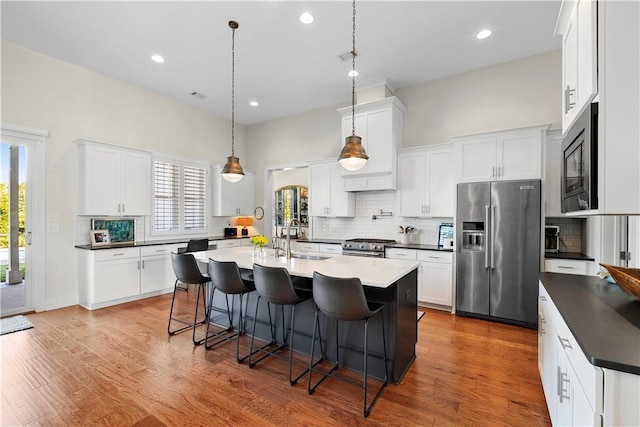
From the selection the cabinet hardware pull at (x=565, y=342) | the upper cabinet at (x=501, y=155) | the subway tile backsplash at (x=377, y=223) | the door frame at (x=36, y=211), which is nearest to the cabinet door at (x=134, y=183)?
the door frame at (x=36, y=211)

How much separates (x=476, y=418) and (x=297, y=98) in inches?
209

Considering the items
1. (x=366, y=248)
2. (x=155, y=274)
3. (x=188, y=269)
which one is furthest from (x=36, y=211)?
(x=366, y=248)

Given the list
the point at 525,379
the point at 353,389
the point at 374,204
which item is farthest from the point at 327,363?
the point at 374,204

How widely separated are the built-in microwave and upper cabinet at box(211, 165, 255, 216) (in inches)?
223

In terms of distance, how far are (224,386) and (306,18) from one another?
3.76 meters

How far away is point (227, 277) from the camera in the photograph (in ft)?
9.40

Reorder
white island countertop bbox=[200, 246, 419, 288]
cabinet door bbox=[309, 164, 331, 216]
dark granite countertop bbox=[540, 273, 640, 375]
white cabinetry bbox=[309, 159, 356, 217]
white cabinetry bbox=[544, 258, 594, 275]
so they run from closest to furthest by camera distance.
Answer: dark granite countertop bbox=[540, 273, 640, 375] < white island countertop bbox=[200, 246, 419, 288] < white cabinetry bbox=[544, 258, 594, 275] < white cabinetry bbox=[309, 159, 356, 217] < cabinet door bbox=[309, 164, 331, 216]

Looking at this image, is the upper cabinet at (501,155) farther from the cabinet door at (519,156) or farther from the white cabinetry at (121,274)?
the white cabinetry at (121,274)

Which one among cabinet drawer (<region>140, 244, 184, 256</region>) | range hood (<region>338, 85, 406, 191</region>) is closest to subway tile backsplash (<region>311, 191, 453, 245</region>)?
range hood (<region>338, 85, 406, 191</region>)

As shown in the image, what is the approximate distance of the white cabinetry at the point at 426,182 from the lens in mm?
4434

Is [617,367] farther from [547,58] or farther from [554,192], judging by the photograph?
[547,58]

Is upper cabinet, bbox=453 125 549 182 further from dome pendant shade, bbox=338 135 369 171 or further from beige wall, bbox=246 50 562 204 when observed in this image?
dome pendant shade, bbox=338 135 369 171

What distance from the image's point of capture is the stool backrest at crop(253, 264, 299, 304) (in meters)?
2.45

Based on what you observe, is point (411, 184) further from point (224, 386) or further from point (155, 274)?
point (155, 274)
